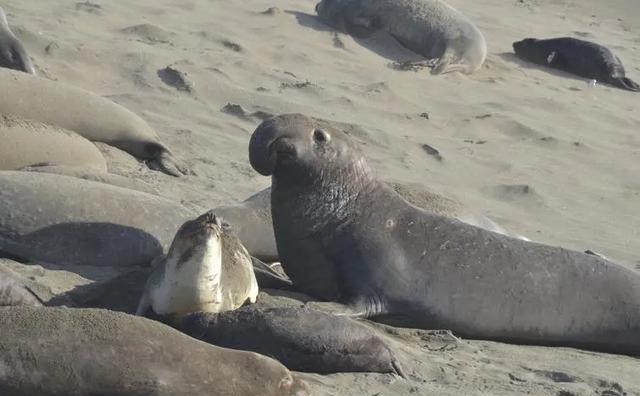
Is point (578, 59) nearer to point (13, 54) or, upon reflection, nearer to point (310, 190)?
point (13, 54)

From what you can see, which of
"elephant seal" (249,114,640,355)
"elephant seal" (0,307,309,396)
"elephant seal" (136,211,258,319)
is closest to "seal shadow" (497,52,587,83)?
"elephant seal" (249,114,640,355)

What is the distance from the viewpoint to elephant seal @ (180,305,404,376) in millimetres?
4156

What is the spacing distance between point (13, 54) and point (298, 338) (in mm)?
4177

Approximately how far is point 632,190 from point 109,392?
583cm

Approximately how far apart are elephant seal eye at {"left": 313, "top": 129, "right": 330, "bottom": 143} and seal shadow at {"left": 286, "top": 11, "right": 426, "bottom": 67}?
19.5 feet

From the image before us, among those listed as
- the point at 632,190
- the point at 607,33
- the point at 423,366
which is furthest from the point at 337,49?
the point at 423,366

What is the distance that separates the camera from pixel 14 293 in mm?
4203

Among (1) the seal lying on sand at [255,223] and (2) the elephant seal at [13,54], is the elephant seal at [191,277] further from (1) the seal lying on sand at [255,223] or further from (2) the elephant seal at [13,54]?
(2) the elephant seal at [13,54]

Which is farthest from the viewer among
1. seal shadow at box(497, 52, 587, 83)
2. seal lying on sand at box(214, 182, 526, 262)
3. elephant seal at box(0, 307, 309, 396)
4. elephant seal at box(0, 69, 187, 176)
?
seal shadow at box(497, 52, 587, 83)

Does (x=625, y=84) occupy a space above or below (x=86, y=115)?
below

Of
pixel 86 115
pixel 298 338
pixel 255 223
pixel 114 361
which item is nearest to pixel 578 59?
pixel 86 115

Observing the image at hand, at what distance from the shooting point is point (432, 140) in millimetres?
9008

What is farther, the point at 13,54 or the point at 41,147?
the point at 13,54

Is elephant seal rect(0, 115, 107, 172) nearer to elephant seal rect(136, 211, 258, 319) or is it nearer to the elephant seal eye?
the elephant seal eye
